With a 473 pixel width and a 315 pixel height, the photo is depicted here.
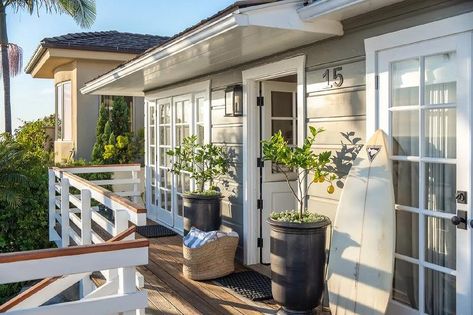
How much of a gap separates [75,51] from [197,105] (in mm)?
4360

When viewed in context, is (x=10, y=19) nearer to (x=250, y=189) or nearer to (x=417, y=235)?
(x=250, y=189)

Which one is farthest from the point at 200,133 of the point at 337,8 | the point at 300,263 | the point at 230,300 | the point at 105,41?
the point at 105,41

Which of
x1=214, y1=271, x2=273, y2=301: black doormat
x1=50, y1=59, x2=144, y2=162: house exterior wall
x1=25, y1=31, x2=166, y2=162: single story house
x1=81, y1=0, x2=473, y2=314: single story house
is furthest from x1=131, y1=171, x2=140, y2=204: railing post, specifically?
x1=50, y1=59, x2=144, y2=162: house exterior wall

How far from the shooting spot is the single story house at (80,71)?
9406 millimetres

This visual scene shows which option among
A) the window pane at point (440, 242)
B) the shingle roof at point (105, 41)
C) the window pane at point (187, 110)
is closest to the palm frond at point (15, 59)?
the shingle roof at point (105, 41)

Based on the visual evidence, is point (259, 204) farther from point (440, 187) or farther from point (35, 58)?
point (35, 58)

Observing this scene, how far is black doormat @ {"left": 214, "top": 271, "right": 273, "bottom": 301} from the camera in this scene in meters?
4.01

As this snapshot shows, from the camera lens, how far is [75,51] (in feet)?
30.5

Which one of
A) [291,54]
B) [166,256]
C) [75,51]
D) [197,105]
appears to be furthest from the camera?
[75,51]

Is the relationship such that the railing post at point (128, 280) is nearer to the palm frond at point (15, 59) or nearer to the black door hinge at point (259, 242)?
the black door hinge at point (259, 242)

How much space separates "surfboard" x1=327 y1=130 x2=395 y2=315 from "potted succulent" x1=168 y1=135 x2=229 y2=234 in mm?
1752

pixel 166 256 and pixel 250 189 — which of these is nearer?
pixel 250 189

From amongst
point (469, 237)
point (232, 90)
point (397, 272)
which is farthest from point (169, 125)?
point (469, 237)

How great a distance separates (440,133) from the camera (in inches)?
→ 113
